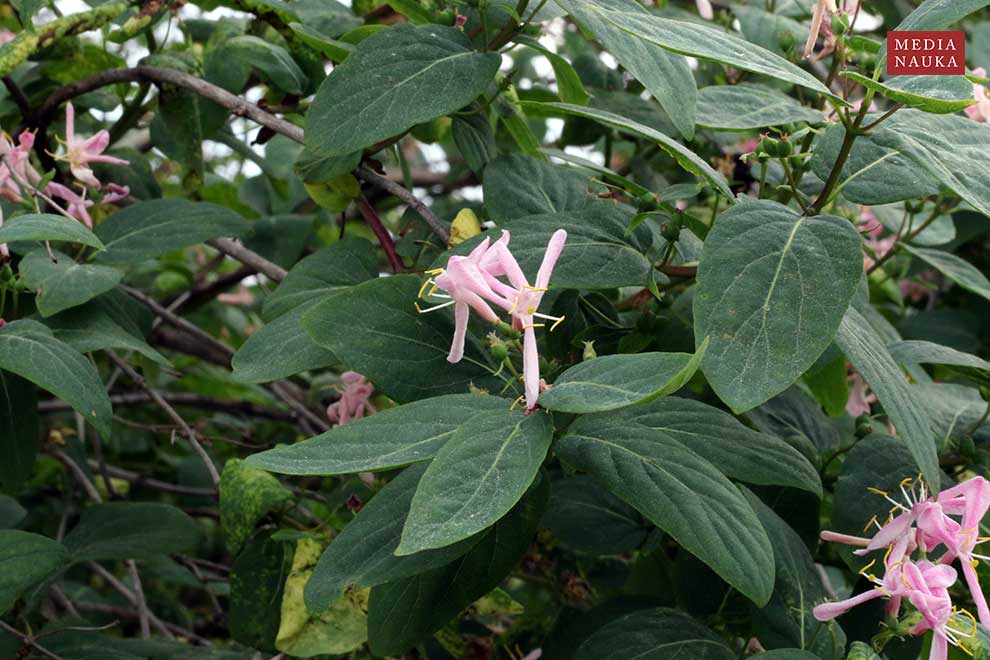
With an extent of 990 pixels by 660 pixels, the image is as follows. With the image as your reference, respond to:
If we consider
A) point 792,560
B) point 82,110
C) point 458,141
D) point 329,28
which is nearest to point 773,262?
point 792,560

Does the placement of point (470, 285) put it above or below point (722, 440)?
above

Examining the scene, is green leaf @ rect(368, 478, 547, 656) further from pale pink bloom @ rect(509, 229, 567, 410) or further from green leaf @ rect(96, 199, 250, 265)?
green leaf @ rect(96, 199, 250, 265)

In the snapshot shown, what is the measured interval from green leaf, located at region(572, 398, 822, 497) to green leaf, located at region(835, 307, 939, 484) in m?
0.08

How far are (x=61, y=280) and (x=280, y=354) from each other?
0.89ft

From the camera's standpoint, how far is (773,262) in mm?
817

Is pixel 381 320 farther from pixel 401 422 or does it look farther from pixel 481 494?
pixel 481 494

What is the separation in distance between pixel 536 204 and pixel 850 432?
48 cm

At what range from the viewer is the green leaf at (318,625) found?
3.30ft

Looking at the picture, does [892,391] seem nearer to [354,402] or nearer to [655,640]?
[655,640]

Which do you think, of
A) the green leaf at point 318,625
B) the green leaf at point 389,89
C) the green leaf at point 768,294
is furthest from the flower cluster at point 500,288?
the green leaf at point 318,625

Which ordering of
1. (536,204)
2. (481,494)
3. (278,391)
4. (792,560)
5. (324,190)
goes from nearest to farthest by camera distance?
(481,494) → (792,560) → (536,204) → (324,190) → (278,391)

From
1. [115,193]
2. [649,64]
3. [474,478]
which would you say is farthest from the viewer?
[115,193]

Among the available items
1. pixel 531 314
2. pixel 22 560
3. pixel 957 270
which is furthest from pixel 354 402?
pixel 957 270

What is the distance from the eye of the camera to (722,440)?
841 millimetres
